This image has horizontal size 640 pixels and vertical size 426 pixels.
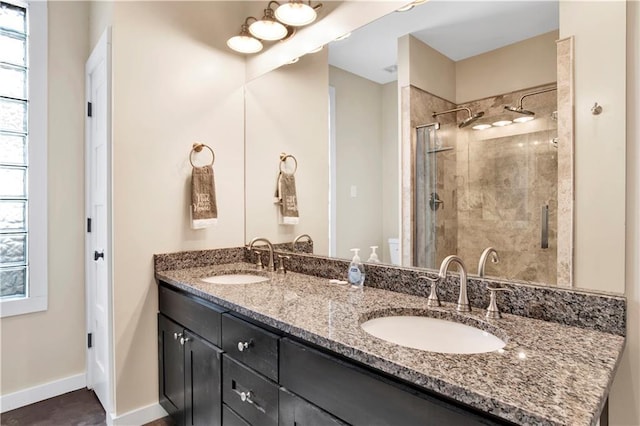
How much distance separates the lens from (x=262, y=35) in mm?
2061

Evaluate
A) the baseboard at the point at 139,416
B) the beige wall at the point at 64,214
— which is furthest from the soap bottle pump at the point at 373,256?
the beige wall at the point at 64,214

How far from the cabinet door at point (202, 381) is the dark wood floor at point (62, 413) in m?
0.45

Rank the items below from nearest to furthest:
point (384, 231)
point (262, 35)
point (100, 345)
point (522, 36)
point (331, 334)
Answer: point (331, 334)
point (522, 36)
point (384, 231)
point (262, 35)
point (100, 345)

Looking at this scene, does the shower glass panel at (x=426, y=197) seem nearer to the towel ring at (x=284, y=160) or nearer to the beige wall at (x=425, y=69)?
the beige wall at (x=425, y=69)

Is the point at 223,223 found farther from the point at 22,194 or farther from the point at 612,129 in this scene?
the point at 612,129

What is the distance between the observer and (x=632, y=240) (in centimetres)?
100

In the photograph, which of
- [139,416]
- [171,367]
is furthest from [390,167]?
[139,416]

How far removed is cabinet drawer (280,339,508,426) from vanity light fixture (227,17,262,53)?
71.6 inches

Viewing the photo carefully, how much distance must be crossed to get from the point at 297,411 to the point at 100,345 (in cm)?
172

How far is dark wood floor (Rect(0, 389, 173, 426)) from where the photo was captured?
202cm

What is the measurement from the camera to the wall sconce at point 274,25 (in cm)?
185

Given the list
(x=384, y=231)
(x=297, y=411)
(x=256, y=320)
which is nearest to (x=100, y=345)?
(x=256, y=320)

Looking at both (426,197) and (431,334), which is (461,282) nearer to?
(431,334)

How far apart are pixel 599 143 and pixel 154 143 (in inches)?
78.9
